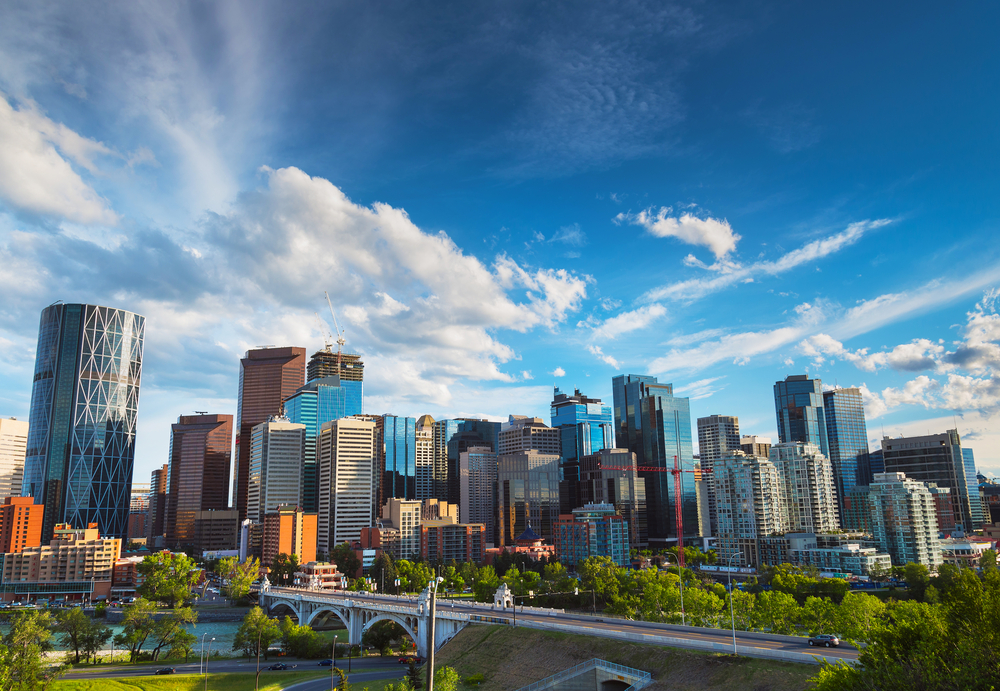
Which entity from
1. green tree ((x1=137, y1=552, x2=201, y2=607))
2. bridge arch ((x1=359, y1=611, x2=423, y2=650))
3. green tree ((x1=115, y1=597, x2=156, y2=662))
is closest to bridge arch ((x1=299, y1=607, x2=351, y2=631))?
bridge arch ((x1=359, y1=611, x2=423, y2=650))

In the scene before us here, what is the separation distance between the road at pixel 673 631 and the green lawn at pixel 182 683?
2677cm

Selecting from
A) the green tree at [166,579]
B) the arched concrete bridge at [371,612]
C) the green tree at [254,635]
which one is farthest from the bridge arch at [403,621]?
the green tree at [166,579]

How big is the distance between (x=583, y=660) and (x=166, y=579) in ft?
480

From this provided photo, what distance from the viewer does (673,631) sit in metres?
79.2

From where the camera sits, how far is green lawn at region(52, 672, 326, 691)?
8275cm

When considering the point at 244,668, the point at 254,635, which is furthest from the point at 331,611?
the point at 244,668

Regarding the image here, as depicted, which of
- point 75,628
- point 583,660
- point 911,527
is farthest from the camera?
point 911,527

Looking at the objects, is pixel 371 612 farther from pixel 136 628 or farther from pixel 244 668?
pixel 136 628

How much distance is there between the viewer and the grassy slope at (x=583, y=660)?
5697 cm

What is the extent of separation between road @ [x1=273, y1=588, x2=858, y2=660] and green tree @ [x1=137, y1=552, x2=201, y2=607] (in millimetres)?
100716

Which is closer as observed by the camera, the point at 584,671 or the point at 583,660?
the point at 584,671

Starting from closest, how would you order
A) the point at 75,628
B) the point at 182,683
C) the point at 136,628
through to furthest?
the point at 182,683
the point at 75,628
the point at 136,628

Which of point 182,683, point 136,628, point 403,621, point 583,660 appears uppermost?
point 583,660

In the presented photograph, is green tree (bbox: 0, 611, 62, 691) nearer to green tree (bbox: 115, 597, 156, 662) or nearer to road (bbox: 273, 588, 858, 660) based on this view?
green tree (bbox: 115, 597, 156, 662)
